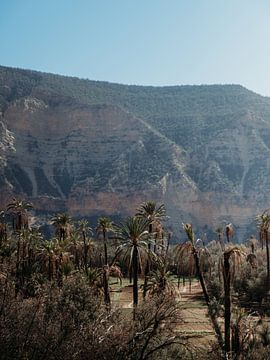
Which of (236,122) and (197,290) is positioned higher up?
(236,122)

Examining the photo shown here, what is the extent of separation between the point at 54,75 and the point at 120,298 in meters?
125

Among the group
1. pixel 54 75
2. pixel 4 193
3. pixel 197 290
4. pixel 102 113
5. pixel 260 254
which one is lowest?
pixel 197 290

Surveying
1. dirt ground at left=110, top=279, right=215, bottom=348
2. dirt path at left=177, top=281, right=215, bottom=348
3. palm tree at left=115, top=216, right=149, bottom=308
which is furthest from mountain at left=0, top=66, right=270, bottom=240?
palm tree at left=115, top=216, right=149, bottom=308

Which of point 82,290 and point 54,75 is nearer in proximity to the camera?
point 82,290

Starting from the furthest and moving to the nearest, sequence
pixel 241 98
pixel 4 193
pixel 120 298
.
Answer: pixel 241 98 → pixel 4 193 → pixel 120 298

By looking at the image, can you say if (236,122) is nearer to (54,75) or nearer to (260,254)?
(54,75)

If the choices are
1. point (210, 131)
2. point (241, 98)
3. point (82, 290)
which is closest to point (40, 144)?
point (210, 131)

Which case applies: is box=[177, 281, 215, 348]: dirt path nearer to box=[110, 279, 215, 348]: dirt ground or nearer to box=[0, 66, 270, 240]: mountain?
box=[110, 279, 215, 348]: dirt ground

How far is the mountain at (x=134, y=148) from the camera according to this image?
13688cm

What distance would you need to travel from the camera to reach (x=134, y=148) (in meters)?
147

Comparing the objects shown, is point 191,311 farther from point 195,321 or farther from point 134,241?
point 134,241

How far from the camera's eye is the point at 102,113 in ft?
508

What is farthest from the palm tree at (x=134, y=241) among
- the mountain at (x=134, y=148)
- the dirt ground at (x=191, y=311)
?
the mountain at (x=134, y=148)

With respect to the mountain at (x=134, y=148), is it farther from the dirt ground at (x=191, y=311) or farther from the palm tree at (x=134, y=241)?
the palm tree at (x=134, y=241)
